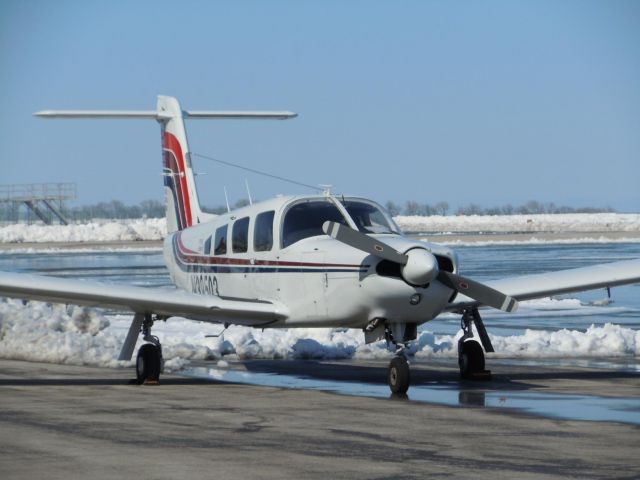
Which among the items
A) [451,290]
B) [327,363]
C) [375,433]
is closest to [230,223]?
[327,363]

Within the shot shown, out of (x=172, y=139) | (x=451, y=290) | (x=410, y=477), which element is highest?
(x=172, y=139)

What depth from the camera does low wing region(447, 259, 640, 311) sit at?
1705 cm

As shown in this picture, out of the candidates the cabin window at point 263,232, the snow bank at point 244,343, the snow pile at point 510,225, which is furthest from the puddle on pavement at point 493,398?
the snow pile at point 510,225

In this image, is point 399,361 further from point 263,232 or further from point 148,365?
point 148,365

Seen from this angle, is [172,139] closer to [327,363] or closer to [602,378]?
[327,363]

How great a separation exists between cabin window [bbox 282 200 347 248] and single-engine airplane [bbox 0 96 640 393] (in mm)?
13

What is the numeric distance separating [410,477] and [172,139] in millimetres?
14691

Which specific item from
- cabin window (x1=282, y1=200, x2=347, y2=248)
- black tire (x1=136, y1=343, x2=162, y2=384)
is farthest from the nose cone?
black tire (x1=136, y1=343, x2=162, y2=384)

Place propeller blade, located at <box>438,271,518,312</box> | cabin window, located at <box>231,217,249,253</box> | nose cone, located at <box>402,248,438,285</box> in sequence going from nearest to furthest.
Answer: nose cone, located at <box>402,248,438,285</box> → propeller blade, located at <box>438,271,518,312</box> → cabin window, located at <box>231,217,249,253</box>

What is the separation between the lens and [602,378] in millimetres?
15930

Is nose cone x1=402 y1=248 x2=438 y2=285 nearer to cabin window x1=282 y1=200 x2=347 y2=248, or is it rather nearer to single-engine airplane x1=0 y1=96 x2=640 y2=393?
single-engine airplane x1=0 y1=96 x2=640 y2=393

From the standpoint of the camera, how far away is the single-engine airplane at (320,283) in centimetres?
1430

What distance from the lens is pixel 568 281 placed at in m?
17.4

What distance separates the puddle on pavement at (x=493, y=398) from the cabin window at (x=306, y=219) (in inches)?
73.7
